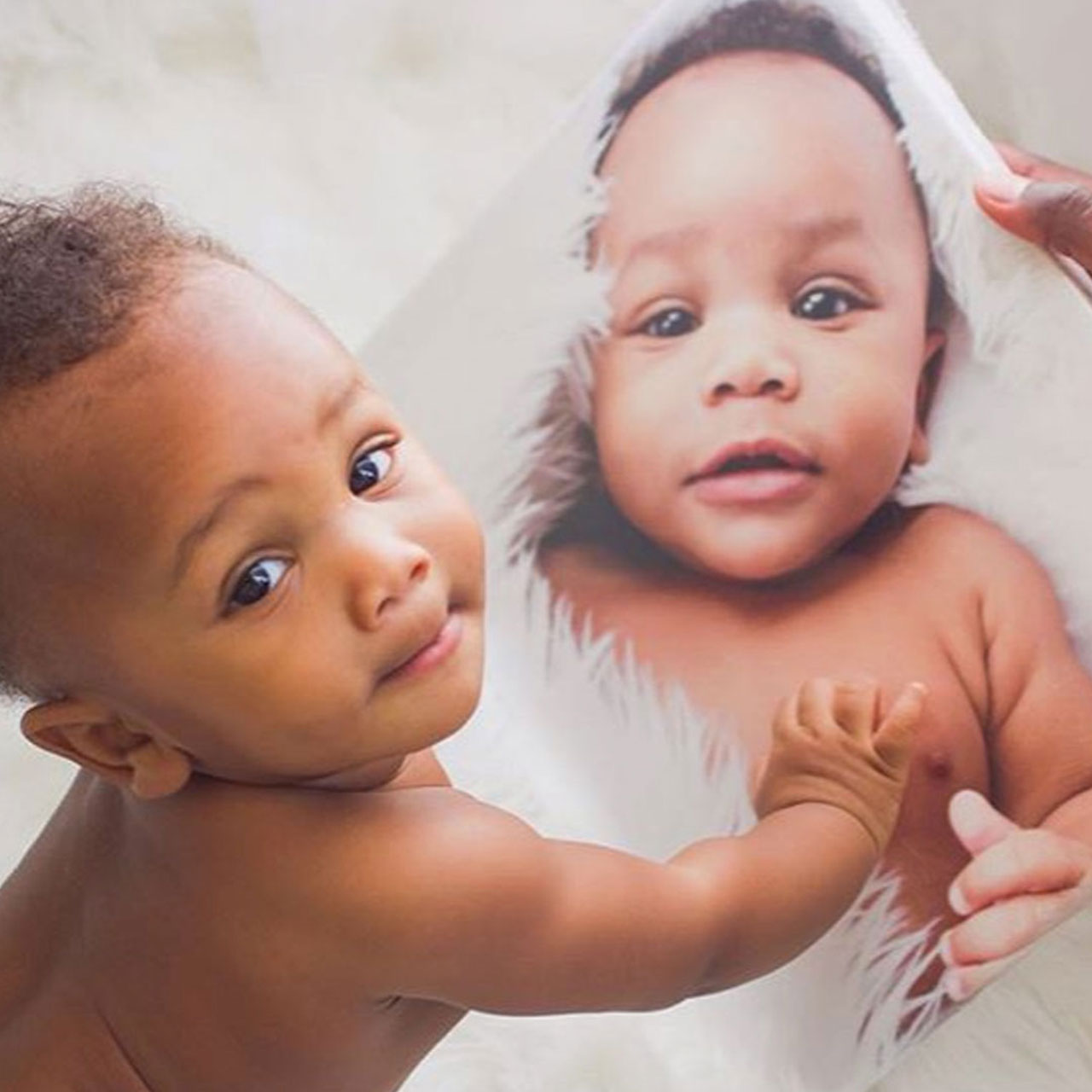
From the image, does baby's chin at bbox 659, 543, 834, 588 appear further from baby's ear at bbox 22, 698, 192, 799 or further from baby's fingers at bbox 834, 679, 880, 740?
baby's ear at bbox 22, 698, 192, 799

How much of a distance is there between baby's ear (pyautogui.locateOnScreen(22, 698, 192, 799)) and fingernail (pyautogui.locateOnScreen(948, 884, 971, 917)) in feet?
0.92

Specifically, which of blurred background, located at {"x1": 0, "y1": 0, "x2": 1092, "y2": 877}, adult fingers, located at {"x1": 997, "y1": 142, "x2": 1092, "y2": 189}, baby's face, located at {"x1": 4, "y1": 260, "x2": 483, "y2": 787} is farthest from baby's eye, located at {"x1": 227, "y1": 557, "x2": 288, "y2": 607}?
blurred background, located at {"x1": 0, "y1": 0, "x2": 1092, "y2": 877}

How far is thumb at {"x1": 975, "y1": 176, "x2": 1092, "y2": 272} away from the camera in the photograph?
0.74 m

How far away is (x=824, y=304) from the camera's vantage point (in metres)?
0.76

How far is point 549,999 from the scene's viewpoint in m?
0.67

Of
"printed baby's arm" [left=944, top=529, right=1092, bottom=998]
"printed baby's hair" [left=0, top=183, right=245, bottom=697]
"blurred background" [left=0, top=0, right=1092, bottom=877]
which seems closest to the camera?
"printed baby's hair" [left=0, top=183, right=245, bottom=697]

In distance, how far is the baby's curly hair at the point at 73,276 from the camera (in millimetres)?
553

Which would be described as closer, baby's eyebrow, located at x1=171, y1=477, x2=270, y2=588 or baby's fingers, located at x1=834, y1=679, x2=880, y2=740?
baby's eyebrow, located at x1=171, y1=477, x2=270, y2=588

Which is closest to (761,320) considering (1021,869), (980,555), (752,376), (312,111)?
(752,376)

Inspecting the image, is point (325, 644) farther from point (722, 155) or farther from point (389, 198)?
point (389, 198)

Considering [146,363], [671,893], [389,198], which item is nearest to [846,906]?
[671,893]

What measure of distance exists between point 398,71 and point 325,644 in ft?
2.21

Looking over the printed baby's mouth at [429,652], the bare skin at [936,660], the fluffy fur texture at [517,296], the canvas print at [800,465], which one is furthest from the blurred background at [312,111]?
the printed baby's mouth at [429,652]

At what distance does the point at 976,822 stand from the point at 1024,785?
0.02 metres
